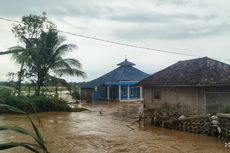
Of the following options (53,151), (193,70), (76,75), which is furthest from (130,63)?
(53,151)

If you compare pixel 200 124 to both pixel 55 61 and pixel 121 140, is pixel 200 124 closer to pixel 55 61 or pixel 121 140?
pixel 121 140

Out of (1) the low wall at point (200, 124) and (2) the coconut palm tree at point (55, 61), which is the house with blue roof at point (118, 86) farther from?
(1) the low wall at point (200, 124)

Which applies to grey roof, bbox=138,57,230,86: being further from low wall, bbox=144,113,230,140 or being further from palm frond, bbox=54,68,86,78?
palm frond, bbox=54,68,86,78

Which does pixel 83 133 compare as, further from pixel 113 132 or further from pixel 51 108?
pixel 51 108

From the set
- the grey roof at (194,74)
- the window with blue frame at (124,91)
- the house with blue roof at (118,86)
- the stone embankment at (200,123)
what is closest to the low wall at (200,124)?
the stone embankment at (200,123)

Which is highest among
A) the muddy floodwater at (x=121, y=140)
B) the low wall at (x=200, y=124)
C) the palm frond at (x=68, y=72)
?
the palm frond at (x=68, y=72)

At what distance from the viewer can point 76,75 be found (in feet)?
95.2

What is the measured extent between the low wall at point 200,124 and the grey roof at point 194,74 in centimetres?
392

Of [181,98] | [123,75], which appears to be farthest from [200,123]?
[123,75]

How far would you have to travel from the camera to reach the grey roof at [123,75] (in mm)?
36750

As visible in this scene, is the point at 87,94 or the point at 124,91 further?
the point at 87,94

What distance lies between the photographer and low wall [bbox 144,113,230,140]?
41.9 ft

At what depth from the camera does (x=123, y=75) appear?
37.2 metres

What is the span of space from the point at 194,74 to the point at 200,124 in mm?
6601
